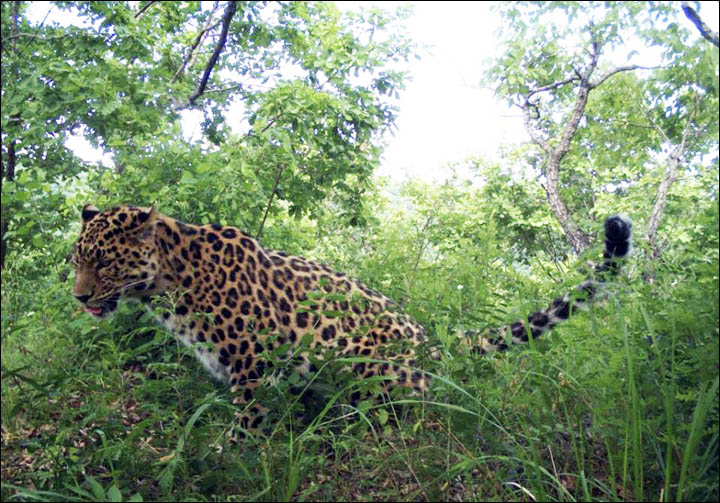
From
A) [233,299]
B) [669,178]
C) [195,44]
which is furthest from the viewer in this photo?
[195,44]

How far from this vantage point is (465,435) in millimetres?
3363

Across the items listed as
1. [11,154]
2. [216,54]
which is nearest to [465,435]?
[216,54]

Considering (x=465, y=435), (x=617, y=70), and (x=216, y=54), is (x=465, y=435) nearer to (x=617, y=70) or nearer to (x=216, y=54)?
(x=617, y=70)

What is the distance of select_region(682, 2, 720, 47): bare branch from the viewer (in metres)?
3.40

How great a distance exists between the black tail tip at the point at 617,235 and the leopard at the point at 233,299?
677 mm

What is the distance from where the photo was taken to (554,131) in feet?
23.9

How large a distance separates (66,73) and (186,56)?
122 inches

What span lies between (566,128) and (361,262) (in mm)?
2454

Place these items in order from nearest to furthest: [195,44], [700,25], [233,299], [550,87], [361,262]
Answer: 1. [700,25]
2. [233,299]
3. [550,87]
4. [361,262]
5. [195,44]

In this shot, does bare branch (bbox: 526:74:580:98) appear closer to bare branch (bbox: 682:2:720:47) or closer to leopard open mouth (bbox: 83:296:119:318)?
bare branch (bbox: 682:2:720:47)

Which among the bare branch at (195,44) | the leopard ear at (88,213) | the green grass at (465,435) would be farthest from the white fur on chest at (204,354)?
the bare branch at (195,44)

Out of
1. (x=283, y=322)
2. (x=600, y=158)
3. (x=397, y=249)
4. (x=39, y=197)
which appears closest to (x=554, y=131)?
(x=600, y=158)

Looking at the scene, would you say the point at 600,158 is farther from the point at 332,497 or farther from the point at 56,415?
the point at 56,415

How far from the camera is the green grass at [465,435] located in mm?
2928
